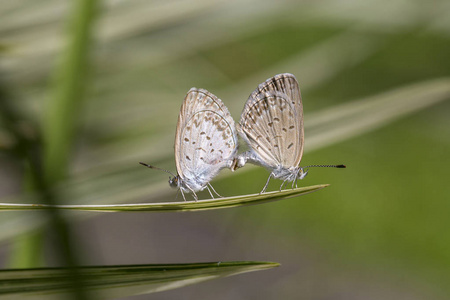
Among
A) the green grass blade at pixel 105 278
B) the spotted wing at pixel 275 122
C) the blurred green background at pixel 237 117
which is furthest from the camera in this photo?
the spotted wing at pixel 275 122

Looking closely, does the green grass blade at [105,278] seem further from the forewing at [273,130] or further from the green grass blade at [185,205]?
the forewing at [273,130]

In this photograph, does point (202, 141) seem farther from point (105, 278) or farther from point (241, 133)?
point (105, 278)

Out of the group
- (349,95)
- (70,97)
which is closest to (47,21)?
(70,97)

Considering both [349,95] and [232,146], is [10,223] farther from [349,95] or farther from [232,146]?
[349,95]

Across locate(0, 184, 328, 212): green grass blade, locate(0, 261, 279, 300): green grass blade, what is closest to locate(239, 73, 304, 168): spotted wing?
locate(0, 184, 328, 212): green grass blade

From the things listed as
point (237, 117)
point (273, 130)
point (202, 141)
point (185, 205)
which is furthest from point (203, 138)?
point (185, 205)

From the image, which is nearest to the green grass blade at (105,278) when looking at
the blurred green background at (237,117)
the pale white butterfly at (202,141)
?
the blurred green background at (237,117)
